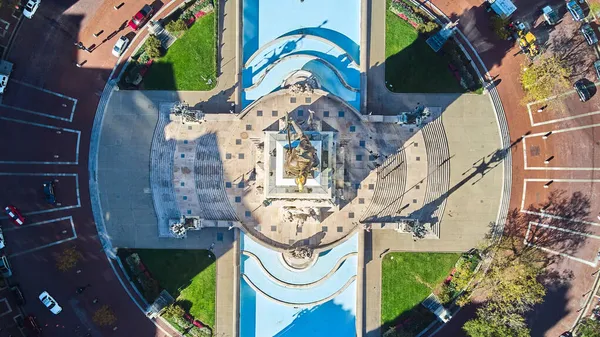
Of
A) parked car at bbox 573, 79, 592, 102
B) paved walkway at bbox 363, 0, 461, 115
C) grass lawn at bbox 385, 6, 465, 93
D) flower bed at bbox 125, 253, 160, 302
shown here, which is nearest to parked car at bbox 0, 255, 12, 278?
flower bed at bbox 125, 253, 160, 302

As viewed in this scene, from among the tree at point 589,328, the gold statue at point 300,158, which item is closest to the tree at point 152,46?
the gold statue at point 300,158

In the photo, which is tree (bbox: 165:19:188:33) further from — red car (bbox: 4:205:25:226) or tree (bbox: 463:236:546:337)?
tree (bbox: 463:236:546:337)

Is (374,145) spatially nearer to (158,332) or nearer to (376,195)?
(376,195)

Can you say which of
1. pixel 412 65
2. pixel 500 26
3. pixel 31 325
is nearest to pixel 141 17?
pixel 412 65

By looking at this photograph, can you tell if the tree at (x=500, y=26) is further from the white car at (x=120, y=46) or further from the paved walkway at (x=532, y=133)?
the white car at (x=120, y=46)

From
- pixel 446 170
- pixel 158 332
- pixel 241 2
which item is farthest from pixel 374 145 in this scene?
pixel 158 332

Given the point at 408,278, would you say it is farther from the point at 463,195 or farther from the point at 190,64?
the point at 190,64
